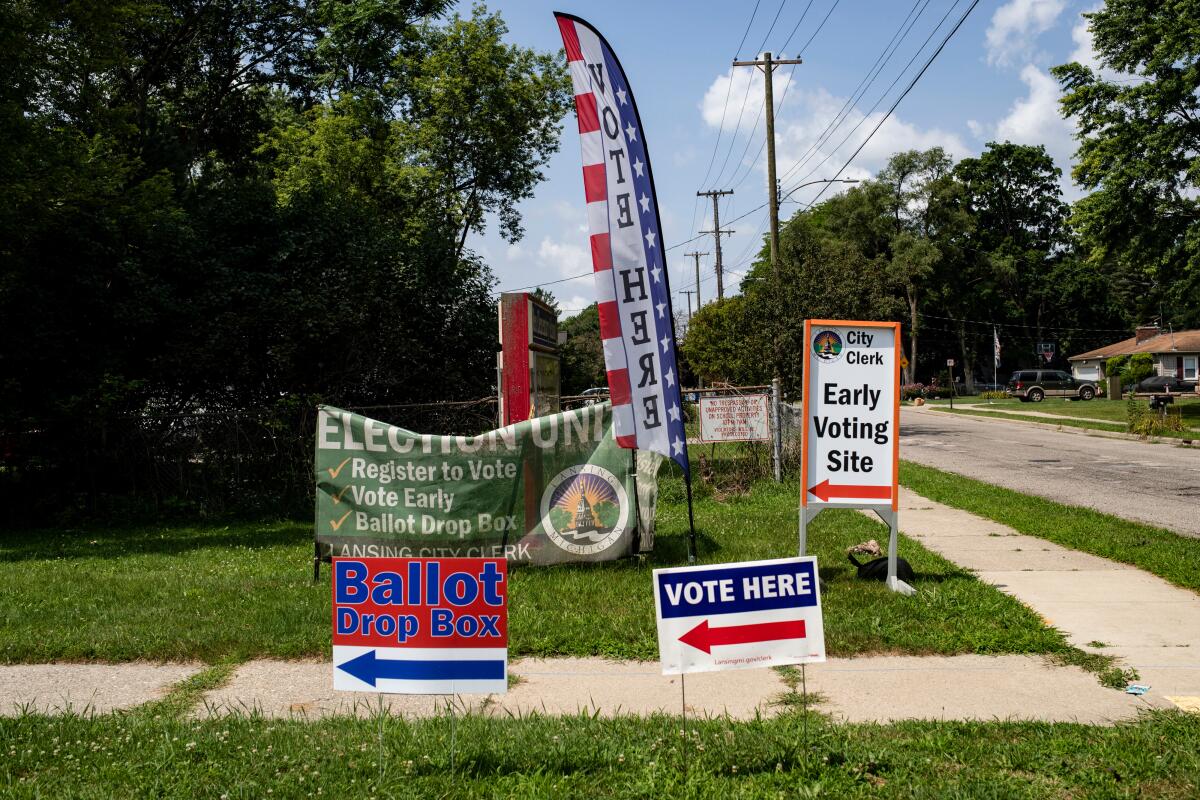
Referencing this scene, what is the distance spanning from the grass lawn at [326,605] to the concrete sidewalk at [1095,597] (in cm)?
30

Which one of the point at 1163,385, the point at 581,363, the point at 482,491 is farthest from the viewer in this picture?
the point at 581,363

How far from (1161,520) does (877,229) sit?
61759mm

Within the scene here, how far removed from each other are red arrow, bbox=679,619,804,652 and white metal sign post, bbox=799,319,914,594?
358 centimetres

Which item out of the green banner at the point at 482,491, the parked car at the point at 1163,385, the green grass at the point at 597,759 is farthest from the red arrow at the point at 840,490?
the parked car at the point at 1163,385

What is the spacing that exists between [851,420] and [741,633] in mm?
4005

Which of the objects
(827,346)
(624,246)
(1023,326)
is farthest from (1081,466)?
(1023,326)

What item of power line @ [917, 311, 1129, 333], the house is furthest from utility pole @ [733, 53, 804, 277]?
power line @ [917, 311, 1129, 333]

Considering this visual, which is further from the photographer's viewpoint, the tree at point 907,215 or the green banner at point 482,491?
the tree at point 907,215

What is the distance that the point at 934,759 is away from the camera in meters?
4.41

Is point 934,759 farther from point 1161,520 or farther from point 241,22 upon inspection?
point 241,22

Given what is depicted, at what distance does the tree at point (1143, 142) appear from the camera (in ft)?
102

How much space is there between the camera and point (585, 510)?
30.6 ft

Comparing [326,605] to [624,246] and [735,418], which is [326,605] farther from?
[735,418]

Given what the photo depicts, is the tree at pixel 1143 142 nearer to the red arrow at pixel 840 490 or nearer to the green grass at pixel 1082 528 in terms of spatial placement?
the green grass at pixel 1082 528
